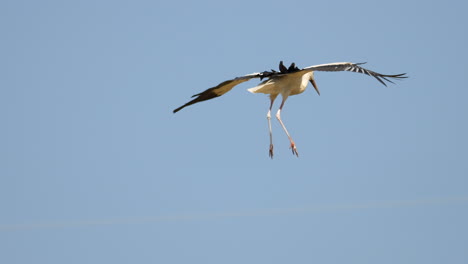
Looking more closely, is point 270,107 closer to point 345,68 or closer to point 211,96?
point 211,96

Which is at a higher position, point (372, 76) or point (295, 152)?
point (372, 76)

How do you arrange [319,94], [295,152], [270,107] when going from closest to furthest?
[295,152] < [270,107] < [319,94]

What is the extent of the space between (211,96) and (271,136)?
90.4 inches

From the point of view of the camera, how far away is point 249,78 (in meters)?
26.7

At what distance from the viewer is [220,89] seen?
2775 cm

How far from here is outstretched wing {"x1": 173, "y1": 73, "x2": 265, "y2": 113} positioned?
87.6 feet

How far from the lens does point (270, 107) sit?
2805 cm

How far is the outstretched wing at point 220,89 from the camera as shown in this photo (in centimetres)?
2670

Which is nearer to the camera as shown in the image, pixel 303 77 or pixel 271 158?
pixel 271 158

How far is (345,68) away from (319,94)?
188 inches

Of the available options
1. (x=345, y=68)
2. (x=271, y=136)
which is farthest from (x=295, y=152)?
(x=345, y=68)

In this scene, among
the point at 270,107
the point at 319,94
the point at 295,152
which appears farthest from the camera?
the point at 319,94

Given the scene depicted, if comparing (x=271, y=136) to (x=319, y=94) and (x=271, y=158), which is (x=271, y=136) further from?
(x=319, y=94)

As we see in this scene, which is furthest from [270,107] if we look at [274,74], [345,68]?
[345,68]
